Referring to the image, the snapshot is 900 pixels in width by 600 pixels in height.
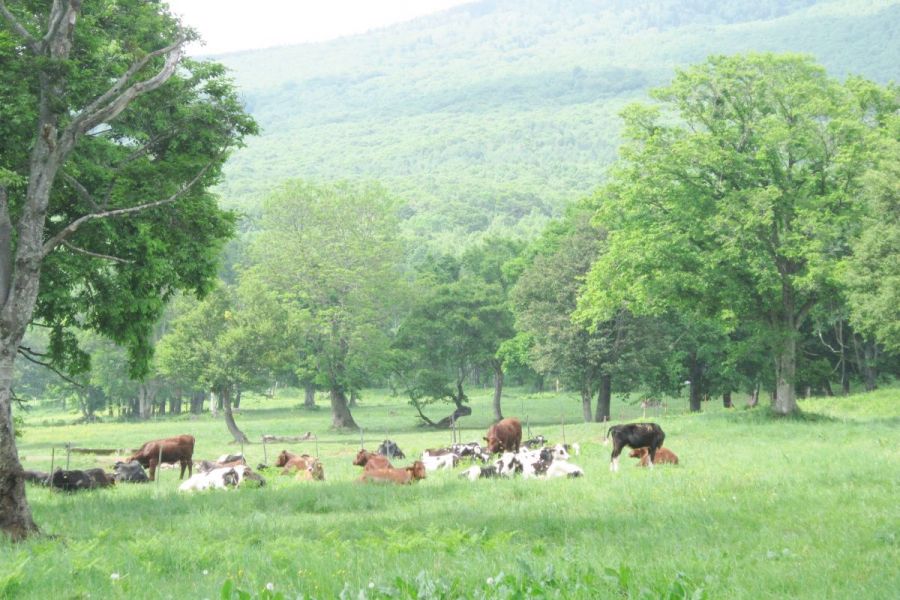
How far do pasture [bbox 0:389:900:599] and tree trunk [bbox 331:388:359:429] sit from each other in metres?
36.0

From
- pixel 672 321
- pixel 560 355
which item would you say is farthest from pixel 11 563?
pixel 672 321

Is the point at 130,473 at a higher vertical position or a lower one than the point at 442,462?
higher

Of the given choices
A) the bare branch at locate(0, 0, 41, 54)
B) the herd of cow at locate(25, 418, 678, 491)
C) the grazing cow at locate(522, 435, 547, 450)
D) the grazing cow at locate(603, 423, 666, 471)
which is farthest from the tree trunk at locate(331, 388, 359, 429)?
the bare branch at locate(0, 0, 41, 54)

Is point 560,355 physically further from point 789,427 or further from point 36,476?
point 36,476

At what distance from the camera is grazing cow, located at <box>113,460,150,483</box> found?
22.7 m

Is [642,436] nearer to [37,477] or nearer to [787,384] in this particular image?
[37,477]

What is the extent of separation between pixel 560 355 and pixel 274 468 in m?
27.7

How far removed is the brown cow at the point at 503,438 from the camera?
26156 mm

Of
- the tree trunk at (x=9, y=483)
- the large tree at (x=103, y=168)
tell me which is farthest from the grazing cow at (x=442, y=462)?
the tree trunk at (x=9, y=483)

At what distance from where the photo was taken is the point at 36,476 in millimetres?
21156

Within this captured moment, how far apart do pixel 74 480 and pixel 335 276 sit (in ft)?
139

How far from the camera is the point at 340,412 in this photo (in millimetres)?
60062

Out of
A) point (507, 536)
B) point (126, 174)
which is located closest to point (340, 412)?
point (126, 174)

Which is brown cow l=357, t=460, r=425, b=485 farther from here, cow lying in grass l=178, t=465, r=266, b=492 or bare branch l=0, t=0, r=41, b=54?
bare branch l=0, t=0, r=41, b=54
